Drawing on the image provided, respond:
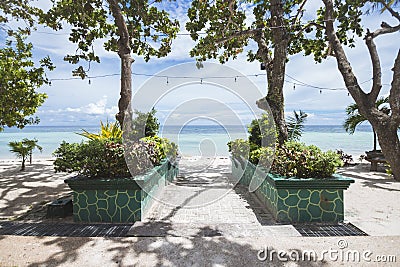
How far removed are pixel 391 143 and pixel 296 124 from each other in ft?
6.84

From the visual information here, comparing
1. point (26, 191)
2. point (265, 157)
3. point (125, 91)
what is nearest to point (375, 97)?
point (265, 157)

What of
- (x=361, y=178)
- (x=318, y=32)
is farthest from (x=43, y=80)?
(x=361, y=178)

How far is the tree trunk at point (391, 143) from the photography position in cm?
565

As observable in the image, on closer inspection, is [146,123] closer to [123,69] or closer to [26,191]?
[123,69]

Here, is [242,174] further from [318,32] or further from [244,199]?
[318,32]

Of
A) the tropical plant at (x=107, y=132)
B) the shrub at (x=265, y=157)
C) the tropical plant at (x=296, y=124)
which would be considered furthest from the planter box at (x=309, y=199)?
the tropical plant at (x=107, y=132)

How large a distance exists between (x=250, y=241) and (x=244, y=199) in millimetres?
2261

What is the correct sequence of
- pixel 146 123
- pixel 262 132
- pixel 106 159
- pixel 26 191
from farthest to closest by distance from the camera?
1. pixel 146 123
2. pixel 262 132
3. pixel 26 191
4. pixel 106 159

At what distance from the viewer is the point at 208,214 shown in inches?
167

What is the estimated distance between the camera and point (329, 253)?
2.69 metres

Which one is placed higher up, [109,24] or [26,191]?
[109,24]

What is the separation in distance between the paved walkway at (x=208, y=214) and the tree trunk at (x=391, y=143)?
3388 mm

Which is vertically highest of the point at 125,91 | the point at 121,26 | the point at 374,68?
the point at 121,26

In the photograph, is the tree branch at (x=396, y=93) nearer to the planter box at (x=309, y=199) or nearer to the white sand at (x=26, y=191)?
the planter box at (x=309, y=199)
